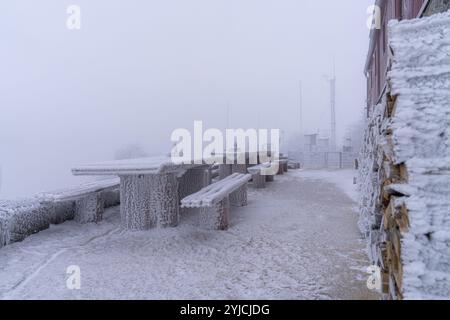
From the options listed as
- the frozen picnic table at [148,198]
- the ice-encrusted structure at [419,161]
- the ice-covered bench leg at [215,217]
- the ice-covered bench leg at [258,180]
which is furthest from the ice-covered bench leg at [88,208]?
the ice-covered bench leg at [258,180]

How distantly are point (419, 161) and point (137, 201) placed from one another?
149 inches

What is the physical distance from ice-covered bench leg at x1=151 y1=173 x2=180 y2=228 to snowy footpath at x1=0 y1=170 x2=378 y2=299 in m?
0.17

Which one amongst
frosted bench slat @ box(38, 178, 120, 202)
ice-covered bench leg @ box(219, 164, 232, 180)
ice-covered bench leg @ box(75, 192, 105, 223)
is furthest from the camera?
ice-covered bench leg @ box(219, 164, 232, 180)

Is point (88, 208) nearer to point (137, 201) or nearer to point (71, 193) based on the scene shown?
point (71, 193)

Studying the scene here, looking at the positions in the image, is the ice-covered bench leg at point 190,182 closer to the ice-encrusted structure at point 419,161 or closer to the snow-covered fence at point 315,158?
the ice-encrusted structure at point 419,161

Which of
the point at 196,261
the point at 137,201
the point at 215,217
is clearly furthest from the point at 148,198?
the point at 196,261

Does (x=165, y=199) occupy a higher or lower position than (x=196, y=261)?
higher

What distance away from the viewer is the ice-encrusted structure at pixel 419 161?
5.60ft

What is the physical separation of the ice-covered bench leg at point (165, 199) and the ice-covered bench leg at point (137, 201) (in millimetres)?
76

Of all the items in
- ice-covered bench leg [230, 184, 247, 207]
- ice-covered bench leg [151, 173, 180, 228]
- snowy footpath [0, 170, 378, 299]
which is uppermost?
ice-covered bench leg [151, 173, 180, 228]

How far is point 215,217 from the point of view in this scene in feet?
15.6

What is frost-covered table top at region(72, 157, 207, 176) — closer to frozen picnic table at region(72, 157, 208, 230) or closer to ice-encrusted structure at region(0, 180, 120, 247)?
frozen picnic table at region(72, 157, 208, 230)

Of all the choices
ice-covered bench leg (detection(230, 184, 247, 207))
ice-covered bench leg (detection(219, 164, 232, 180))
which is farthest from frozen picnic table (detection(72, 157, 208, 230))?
ice-covered bench leg (detection(219, 164, 232, 180))

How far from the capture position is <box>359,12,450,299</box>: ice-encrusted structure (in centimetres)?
171
